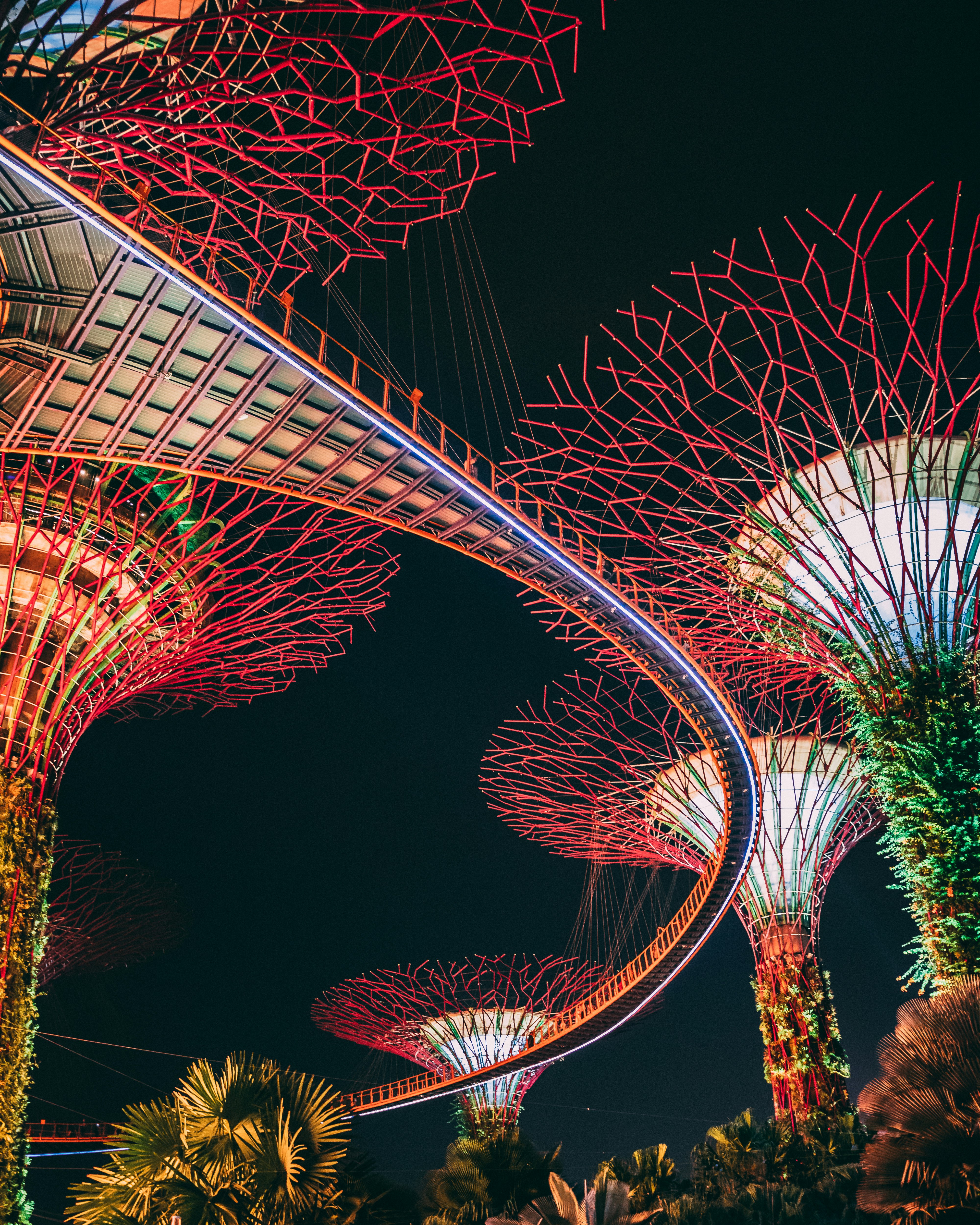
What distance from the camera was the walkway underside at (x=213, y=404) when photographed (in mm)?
13570

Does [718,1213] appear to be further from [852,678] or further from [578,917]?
[578,917]

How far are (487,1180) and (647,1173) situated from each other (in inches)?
207

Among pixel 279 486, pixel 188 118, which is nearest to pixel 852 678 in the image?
pixel 279 486

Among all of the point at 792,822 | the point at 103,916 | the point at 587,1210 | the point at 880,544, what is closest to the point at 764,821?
the point at 792,822

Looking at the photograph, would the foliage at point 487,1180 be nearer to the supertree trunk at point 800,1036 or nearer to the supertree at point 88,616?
the supertree trunk at point 800,1036

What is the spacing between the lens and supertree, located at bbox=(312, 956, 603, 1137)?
124 feet

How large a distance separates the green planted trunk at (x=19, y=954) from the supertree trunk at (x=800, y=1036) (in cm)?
1985

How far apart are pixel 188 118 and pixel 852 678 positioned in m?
16.0

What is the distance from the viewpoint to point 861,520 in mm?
19281

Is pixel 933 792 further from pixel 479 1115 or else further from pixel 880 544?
pixel 479 1115

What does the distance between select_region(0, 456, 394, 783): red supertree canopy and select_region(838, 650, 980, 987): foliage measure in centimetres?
1199

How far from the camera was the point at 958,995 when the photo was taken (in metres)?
10.4

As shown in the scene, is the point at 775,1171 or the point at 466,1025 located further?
the point at 466,1025

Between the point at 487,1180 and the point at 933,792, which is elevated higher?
the point at 933,792
